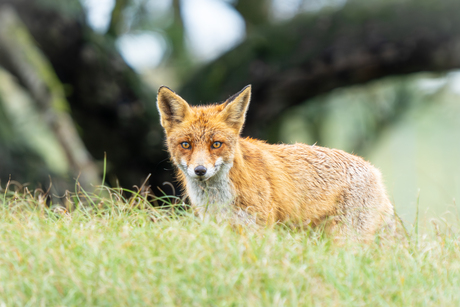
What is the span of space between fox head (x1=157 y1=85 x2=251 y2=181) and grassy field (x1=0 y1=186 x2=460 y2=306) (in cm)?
72

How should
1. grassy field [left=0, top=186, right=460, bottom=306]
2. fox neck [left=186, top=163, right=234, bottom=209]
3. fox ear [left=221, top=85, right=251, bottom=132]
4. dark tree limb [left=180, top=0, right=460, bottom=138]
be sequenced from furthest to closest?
dark tree limb [left=180, top=0, right=460, bottom=138], fox ear [left=221, top=85, right=251, bottom=132], fox neck [left=186, top=163, right=234, bottom=209], grassy field [left=0, top=186, right=460, bottom=306]

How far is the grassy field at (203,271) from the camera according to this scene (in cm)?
255

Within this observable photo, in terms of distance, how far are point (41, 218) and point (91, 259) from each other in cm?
119

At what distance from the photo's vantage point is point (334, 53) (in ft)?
24.3

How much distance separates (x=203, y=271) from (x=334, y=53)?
570 centimetres

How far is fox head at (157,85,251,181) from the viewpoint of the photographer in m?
3.94

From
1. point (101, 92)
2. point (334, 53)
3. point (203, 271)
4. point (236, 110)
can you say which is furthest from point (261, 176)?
point (101, 92)

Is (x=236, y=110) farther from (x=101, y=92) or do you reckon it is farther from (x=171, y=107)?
(x=101, y=92)

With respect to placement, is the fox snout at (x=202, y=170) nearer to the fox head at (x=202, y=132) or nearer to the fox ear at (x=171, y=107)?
the fox head at (x=202, y=132)

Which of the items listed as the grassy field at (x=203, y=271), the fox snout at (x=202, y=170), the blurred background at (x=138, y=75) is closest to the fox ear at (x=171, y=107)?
the fox snout at (x=202, y=170)

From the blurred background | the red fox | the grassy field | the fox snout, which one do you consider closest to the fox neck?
the red fox

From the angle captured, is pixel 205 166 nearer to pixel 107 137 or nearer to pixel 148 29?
pixel 107 137

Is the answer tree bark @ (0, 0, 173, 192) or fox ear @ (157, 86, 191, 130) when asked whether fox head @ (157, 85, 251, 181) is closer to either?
fox ear @ (157, 86, 191, 130)

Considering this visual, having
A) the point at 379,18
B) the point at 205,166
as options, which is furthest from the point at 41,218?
the point at 379,18
